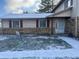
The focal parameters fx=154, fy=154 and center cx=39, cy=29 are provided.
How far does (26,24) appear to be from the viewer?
85.4ft

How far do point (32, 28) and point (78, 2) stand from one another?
29.7ft

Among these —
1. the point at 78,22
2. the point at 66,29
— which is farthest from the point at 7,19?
the point at 78,22

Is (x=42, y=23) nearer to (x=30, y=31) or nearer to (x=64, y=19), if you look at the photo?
(x=30, y=31)

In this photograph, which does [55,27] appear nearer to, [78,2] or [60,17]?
[60,17]

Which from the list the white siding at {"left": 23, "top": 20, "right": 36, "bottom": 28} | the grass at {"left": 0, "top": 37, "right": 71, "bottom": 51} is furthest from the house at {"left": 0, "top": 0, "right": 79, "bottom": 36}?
the grass at {"left": 0, "top": 37, "right": 71, "bottom": 51}

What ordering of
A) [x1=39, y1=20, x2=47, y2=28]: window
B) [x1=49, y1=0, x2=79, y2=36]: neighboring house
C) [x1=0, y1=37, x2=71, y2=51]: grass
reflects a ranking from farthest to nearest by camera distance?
[x1=39, y1=20, x2=47, y2=28]: window
[x1=49, y1=0, x2=79, y2=36]: neighboring house
[x1=0, y1=37, x2=71, y2=51]: grass

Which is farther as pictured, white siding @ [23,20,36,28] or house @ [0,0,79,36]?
white siding @ [23,20,36,28]

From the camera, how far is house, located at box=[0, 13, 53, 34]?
24281 millimetres

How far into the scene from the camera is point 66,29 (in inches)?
918

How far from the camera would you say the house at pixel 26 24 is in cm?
2428

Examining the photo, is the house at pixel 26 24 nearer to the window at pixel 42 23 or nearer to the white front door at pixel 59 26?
the window at pixel 42 23

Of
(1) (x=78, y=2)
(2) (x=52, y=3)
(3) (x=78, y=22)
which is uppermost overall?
(2) (x=52, y=3)

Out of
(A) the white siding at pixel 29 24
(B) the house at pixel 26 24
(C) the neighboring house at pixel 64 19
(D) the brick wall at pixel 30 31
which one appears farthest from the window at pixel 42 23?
(C) the neighboring house at pixel 64 19

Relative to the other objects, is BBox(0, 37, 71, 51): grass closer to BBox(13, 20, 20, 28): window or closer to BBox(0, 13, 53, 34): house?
BBox(0, 13, 53, 34): house
